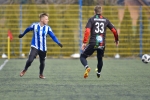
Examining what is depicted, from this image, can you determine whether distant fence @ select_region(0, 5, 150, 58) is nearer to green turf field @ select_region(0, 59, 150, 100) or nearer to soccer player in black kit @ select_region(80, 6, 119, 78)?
green turf field @ select_region(0, 59, 150, 100)

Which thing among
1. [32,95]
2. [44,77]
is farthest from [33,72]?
[32,95]

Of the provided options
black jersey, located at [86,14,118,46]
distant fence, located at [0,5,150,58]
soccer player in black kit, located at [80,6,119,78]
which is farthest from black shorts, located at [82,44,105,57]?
distant fence, located at [0,5,150,58]

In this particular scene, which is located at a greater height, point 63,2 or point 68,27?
point 63,2

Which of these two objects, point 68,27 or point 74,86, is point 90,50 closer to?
point 74,86

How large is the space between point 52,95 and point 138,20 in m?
15.7

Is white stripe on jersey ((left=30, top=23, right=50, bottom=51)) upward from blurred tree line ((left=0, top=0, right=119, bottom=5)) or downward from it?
downward

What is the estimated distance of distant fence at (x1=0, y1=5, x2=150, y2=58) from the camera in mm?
24750

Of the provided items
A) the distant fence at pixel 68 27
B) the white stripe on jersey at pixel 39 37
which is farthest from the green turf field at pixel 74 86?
the distant fence at pixel 68 27

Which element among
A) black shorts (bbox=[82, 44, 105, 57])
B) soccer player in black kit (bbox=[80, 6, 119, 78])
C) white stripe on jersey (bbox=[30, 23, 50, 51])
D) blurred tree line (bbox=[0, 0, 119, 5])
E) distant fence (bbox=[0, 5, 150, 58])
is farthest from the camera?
blurred tree line (bbox=[0, 0, 119, 5])

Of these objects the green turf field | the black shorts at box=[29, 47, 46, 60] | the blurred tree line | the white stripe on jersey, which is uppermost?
the blurred tree line

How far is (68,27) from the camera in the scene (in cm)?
2491

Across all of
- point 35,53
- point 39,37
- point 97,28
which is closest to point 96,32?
point 97,28

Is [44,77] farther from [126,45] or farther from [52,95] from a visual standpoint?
[126,45]

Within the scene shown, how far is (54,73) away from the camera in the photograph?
50.3 feet
